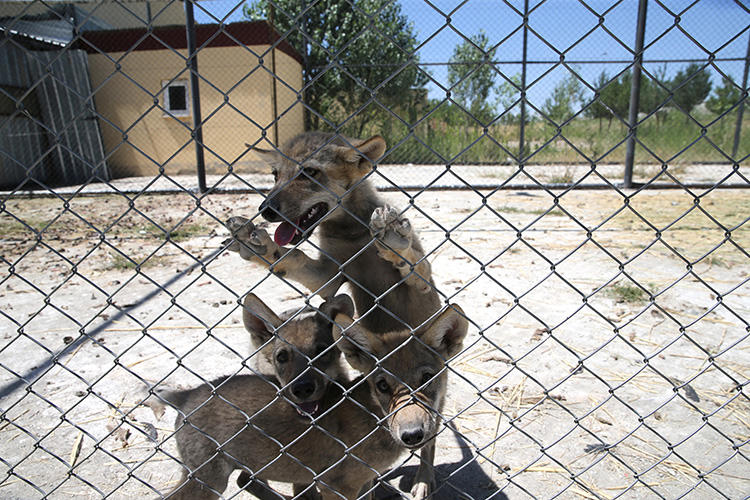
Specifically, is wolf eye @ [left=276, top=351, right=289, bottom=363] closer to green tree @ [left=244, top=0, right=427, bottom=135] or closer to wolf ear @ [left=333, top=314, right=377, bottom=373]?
wolf ear @ [left=333, top=314, right=377, bottom=373]

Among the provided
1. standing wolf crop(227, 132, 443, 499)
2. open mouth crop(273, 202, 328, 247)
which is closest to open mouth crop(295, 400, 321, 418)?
standing wolf crop(227, 132, 443, 499)

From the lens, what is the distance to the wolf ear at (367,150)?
3.02m

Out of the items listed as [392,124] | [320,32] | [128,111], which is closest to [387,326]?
[392,124]

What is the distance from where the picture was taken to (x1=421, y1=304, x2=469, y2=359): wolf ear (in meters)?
2.63

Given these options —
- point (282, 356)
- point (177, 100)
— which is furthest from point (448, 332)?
point (177, 100)

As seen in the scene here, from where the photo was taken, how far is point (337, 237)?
386cm

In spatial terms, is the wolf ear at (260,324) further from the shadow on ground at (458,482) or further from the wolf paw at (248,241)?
the shadow on ground at (458,482)

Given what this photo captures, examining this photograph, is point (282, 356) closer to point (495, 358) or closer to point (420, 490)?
point (420, 490)

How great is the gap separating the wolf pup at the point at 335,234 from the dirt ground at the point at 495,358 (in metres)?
0.41

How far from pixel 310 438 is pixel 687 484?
2269 mm

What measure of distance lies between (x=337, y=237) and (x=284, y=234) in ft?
1.80

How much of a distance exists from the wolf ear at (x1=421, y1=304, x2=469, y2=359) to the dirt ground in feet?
0.40

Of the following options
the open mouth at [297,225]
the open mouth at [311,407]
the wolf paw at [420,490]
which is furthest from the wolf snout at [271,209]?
the wolf paw at [420,490]

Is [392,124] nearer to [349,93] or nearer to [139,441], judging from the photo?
[349,93]
